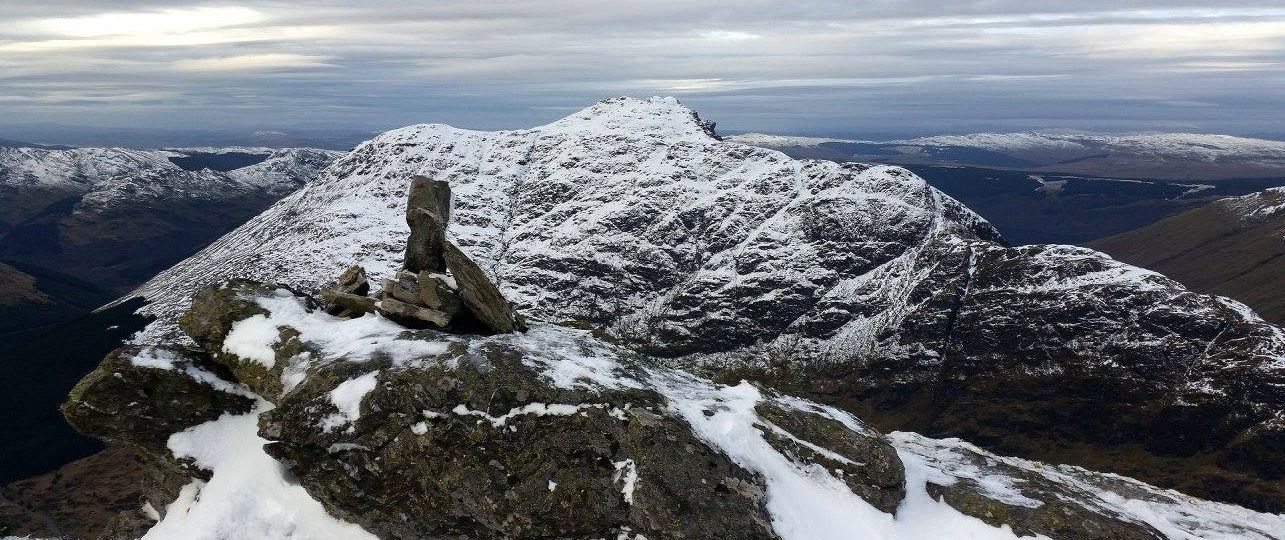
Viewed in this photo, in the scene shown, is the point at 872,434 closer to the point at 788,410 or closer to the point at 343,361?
the point at 788,410

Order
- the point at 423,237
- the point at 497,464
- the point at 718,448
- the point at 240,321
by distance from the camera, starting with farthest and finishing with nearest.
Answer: the point at 423,237
the point at 240,321
the point at 718,448
the point at 497,464

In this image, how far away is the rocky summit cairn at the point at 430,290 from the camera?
142 ft

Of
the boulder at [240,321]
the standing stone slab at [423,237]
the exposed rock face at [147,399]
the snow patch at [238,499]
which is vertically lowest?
the snow patch at [238,499]

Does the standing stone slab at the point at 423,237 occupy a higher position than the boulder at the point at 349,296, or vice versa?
the standing stone slab at the point at 423,237

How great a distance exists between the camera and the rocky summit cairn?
43.4 meters

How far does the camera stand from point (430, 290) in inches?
1714

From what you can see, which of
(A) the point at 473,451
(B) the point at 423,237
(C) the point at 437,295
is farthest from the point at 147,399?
(B) the point at 423,237

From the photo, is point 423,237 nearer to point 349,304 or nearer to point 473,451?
point 349,304

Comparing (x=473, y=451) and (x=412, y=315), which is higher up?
(x=412, y=315)

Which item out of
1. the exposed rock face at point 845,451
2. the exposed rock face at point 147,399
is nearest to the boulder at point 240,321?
the exposed rock face at point 147,399

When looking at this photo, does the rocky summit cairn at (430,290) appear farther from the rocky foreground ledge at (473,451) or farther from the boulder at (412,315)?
the rocky foreground ledge at (473,451)

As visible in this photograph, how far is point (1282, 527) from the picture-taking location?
4744cm

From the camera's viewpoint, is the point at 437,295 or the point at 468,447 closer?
the point at 468,447

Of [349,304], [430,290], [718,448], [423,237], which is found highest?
[423,237]
